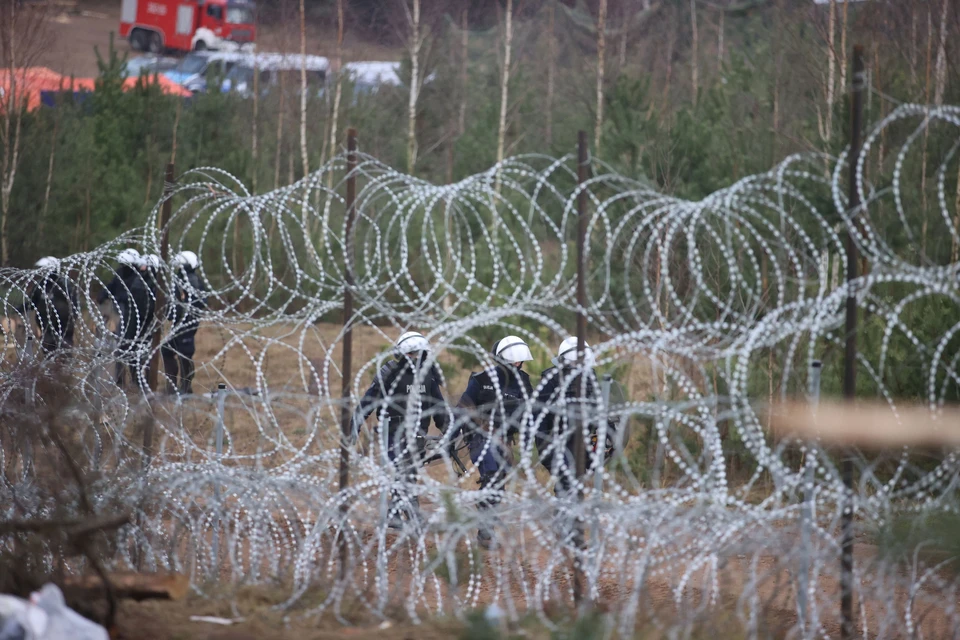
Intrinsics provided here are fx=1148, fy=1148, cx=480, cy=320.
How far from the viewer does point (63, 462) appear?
5531mm

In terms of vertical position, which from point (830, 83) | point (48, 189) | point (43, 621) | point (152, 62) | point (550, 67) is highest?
point (152, 62)

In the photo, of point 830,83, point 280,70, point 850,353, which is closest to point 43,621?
point 850,353

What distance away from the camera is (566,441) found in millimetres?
6031

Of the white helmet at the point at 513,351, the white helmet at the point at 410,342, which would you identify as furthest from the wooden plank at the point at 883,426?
the white helmet at the point at 410,342

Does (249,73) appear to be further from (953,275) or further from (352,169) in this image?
(953,275)

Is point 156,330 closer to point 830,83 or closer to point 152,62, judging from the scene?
point 830,83

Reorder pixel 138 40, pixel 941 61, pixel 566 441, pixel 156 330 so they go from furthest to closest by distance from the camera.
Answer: pixel 138 40, pixel 941 61, pixel 156 330, pixel 566 441

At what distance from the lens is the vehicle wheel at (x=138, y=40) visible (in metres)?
35.1

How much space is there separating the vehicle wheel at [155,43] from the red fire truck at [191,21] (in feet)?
0.35

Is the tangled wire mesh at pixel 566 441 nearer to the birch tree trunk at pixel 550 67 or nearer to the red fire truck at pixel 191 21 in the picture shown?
the birch tree trunk at pixel 550 67

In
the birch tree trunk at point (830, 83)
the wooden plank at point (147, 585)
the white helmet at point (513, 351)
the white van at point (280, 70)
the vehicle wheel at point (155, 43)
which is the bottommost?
the wooden plank at point (147, 585)

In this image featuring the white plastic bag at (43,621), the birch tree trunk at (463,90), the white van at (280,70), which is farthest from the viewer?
the birch tree trunk at (463,90)

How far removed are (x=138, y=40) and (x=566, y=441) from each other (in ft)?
108

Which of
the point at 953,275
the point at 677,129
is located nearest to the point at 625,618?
the point at 953,275
